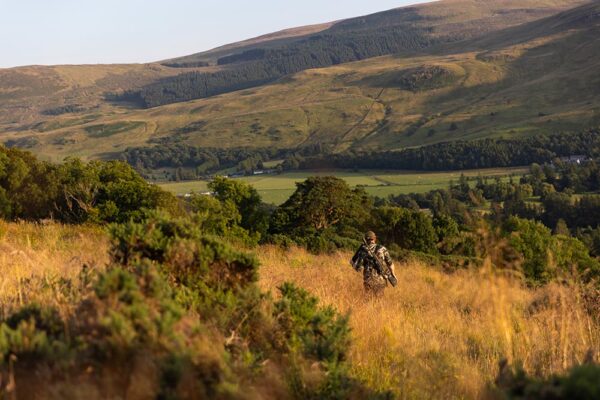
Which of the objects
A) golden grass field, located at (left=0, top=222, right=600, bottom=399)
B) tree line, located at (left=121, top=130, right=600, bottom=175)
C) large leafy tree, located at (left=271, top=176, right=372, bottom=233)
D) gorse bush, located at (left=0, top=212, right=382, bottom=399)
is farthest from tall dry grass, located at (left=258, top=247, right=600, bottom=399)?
tree line, located at (left=121, top=130, right=600, bottom=175)

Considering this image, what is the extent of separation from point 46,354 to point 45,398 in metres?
0.30

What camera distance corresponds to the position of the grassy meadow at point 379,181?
89.3 metres

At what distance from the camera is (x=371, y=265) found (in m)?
10.1

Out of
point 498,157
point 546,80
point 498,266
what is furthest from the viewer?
point 546,80

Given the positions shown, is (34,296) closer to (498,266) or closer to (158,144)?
(498,266)

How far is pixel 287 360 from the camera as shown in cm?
397

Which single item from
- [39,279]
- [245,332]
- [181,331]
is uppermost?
[181,331]

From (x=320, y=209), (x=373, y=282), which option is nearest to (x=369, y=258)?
(x=373, y=282)

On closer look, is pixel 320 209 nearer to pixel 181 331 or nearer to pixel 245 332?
pixel 245 332

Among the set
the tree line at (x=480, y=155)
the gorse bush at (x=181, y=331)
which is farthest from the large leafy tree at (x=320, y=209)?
the tree line at (x=480, y=155)

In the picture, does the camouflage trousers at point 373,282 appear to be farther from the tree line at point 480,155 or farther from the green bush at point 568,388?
the tree line at point 480,155

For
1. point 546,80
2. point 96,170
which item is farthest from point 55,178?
point 546,80

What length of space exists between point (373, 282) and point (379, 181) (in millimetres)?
93640

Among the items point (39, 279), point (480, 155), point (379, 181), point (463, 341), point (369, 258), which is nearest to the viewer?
point (39, 279)
